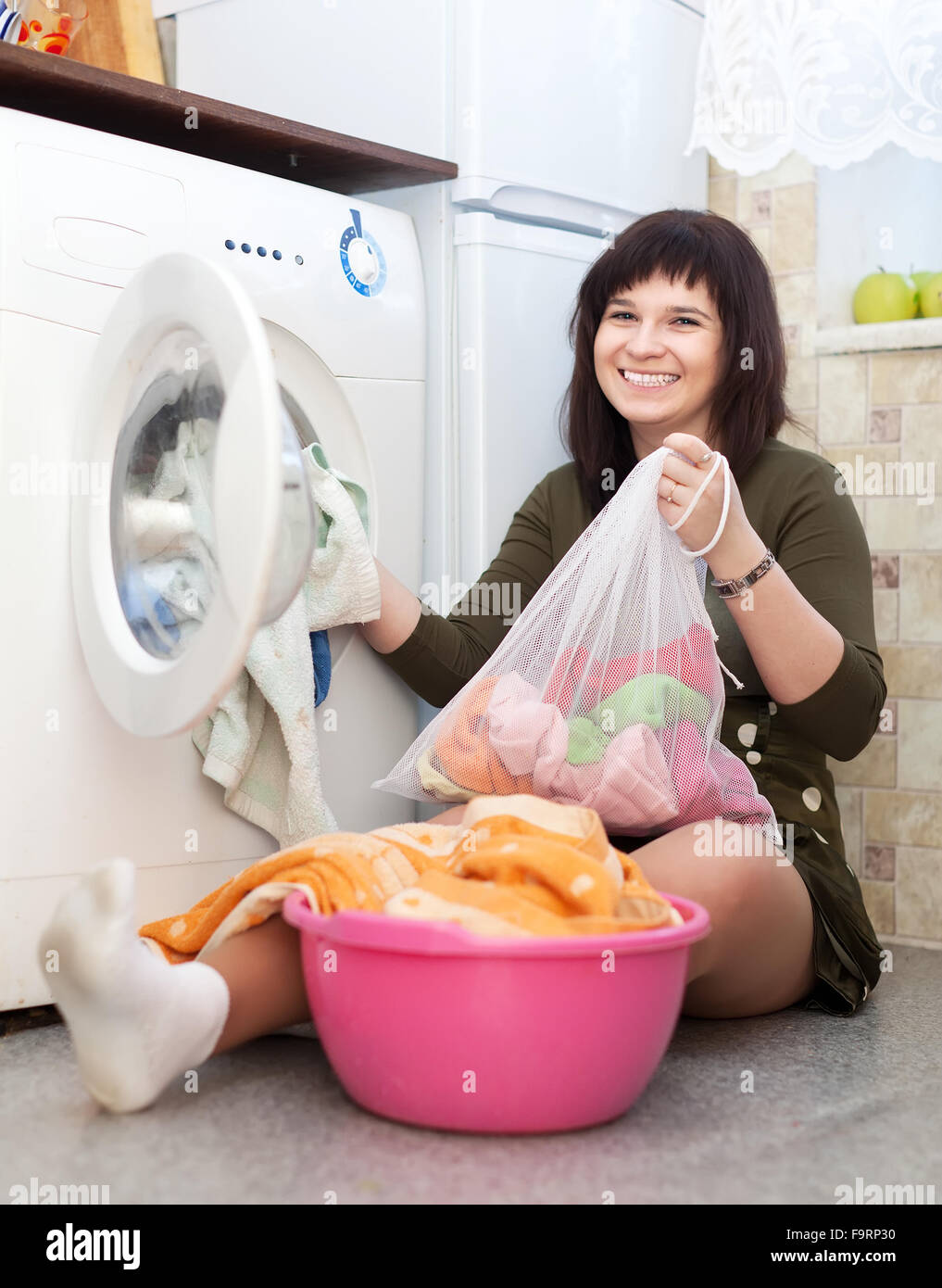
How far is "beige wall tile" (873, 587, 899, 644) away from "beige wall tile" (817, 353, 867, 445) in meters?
0.21

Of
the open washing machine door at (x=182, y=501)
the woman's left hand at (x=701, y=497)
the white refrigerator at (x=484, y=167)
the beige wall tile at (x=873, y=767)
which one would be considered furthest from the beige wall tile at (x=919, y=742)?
the open washing machine door at (x=182, y=501)

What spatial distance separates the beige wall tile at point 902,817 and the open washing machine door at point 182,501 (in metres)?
1.06

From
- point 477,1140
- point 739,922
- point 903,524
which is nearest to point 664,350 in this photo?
point 903,524

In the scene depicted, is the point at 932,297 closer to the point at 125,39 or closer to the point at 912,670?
the point at 912,670

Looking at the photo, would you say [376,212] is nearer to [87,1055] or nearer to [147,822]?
[147,822]

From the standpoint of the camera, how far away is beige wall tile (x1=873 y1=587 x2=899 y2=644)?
72.2 inches

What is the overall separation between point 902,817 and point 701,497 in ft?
2.60

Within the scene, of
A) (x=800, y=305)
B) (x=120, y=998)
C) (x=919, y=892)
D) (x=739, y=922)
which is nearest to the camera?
(x=120, y=998)

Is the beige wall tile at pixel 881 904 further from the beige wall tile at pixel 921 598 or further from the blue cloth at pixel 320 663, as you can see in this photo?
the blue cloth at pixel 320 663

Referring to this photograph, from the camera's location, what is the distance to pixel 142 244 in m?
1.35

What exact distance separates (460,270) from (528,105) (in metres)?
0.24

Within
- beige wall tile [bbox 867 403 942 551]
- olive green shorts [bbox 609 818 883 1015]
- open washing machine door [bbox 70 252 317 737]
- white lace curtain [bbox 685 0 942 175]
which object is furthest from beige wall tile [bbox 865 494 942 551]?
open washing machine door [bbox 70 252 317 737]

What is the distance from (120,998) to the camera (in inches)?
35.9

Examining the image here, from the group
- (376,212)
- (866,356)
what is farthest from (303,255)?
(866,356)
